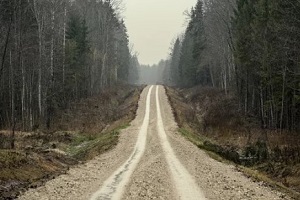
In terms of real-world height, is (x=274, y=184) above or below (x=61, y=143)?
below

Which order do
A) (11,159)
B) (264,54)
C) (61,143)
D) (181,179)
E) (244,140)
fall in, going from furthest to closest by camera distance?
1. (264,54)
2. (61,143)
3. (244,140)
4. (181,179)
5. (11,159)

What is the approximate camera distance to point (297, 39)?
25594 mm

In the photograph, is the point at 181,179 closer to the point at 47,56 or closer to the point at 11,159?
the point at 11,159

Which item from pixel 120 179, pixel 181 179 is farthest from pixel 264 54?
pixel 120 179

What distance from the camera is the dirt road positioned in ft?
44.2

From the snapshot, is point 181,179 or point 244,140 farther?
point 244,140

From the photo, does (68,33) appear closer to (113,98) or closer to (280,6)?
(113,98)

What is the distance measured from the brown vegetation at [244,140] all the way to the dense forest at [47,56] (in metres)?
12.6

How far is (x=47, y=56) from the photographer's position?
39875mm

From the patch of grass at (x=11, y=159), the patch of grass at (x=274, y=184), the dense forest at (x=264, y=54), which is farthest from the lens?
the dense forest at (x=264, y=54)

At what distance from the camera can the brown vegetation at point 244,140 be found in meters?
19.7

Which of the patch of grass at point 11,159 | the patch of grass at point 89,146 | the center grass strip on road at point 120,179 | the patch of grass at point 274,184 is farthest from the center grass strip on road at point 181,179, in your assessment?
the patch of grass at point 11,159

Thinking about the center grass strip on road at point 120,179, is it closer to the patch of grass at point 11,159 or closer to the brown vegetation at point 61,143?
the brown vegetation at point 61,143

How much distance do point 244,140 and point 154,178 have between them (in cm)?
1339
